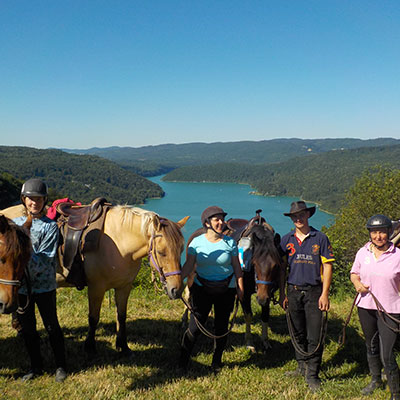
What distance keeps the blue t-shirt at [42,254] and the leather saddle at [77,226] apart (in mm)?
652

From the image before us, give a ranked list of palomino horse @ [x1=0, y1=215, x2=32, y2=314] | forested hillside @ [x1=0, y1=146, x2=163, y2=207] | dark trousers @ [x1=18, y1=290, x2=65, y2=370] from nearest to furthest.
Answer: palomino horse @ [x1=0, y1=215, x2=32, y2=314]
dark trousers @ [x1=18, y1=290, x2=65, y2=370]
forested hillside @ [x1=0, y1=146, x2=163, y2=207]

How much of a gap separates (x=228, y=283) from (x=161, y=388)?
1.28 m

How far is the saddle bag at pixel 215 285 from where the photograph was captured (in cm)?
346

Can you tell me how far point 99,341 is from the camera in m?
4.48

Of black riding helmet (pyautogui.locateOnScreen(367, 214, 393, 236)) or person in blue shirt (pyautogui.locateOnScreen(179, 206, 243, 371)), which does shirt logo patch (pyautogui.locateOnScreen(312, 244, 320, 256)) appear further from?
person in blue shirt (pyautogui.locateOnScreen(179, 206, 243, 371))

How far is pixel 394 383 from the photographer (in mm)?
3070

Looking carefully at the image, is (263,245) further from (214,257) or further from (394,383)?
(394,383)

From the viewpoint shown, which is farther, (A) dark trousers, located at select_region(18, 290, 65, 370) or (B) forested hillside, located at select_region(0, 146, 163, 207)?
(B) forested hillside, located at select_region(0, 146, 163, 207)

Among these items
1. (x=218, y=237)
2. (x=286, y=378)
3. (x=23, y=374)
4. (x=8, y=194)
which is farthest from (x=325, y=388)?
(x=8, y=194)

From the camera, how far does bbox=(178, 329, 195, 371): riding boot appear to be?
3.66 m

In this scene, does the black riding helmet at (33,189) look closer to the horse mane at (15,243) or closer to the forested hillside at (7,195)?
the horse mane at (15,243)

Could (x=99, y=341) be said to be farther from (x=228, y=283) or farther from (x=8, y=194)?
(x=8, y=194)

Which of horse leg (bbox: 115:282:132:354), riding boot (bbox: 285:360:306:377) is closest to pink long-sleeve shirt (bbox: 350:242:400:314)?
riding boot (bbox: 285:360:306:377)

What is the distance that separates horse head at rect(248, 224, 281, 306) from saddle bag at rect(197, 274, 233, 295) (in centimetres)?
44
